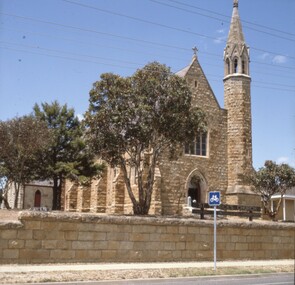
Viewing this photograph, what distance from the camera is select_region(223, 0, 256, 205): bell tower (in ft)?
111

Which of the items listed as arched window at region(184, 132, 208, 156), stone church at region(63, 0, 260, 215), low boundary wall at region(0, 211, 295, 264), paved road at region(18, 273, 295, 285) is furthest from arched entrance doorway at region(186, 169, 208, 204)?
paved road at region(18, 273, 295, 285)

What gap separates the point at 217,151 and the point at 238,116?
3182 millimetres

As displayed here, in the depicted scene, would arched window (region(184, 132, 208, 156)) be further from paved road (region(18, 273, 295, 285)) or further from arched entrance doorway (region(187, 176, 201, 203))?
paved road (region(18, 273, 295, 285))

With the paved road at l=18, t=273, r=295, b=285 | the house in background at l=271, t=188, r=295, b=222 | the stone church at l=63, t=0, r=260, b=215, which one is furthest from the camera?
the house in background at l=271, t=188, r=295, b=222

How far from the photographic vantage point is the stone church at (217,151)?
32.9 meters

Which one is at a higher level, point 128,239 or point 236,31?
point 236,31

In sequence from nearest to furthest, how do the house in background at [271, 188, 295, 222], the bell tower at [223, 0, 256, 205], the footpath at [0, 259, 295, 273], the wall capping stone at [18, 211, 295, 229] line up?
the footpath at [0, 259, 295, 273]
the wall capping stone at [18, 211, 295, 229]
the bell tower at [223, 0, 256, 205]
the house in background at [271, 188, 295, 222]

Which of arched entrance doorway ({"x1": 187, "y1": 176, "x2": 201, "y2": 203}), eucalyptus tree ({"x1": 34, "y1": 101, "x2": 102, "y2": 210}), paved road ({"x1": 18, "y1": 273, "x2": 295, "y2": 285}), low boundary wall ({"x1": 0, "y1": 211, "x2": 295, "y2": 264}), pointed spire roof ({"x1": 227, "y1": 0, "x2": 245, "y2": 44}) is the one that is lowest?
paved road ({"x1": 18, "y1": 273, "x2": 295, "y2": 285})

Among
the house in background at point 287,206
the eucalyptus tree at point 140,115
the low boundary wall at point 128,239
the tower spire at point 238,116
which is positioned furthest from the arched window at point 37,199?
the low boundary wall at point 128,239

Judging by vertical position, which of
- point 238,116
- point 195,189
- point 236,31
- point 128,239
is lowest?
point 128,239

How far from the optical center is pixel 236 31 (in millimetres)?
36875

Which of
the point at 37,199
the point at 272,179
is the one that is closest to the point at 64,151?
the point at 272,179

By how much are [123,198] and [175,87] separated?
13.3 m

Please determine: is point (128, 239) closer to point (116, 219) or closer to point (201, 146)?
point (116, 219)
